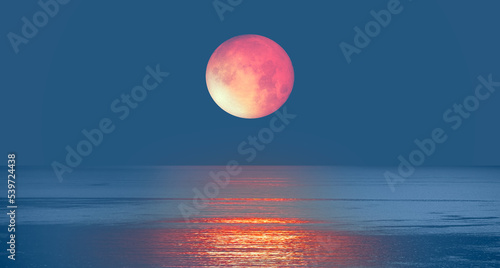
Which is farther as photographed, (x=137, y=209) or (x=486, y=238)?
(x=137, y=209)

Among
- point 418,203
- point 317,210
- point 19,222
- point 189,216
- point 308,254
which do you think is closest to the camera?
point 308,254

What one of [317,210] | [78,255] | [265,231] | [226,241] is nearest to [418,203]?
[317,210]

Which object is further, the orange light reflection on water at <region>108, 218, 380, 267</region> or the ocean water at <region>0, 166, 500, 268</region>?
the ocean water at <region>0, 166, 500, 268</region>

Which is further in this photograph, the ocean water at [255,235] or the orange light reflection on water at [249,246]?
the ocean water at [255,235]

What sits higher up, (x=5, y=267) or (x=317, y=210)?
(x=317, y=210)

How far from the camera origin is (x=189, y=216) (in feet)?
116

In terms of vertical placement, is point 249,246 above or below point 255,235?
below

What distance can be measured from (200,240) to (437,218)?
1470 cm

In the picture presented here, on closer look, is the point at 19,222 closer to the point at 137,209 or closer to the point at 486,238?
the point at 137,209

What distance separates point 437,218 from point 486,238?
858 cm

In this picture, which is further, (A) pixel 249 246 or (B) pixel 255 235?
(B) pixel 255 235

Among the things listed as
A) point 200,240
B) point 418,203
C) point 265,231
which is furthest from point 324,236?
point 418,203

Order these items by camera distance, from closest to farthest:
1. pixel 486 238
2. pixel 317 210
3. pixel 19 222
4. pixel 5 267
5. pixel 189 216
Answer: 1. pixel 5 267
2. pixel 486 238
3. pixel 19 222
4. pixel 189 216
5. pixel 317 210

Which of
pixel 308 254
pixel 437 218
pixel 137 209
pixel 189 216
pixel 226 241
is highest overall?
pixel 137 209
